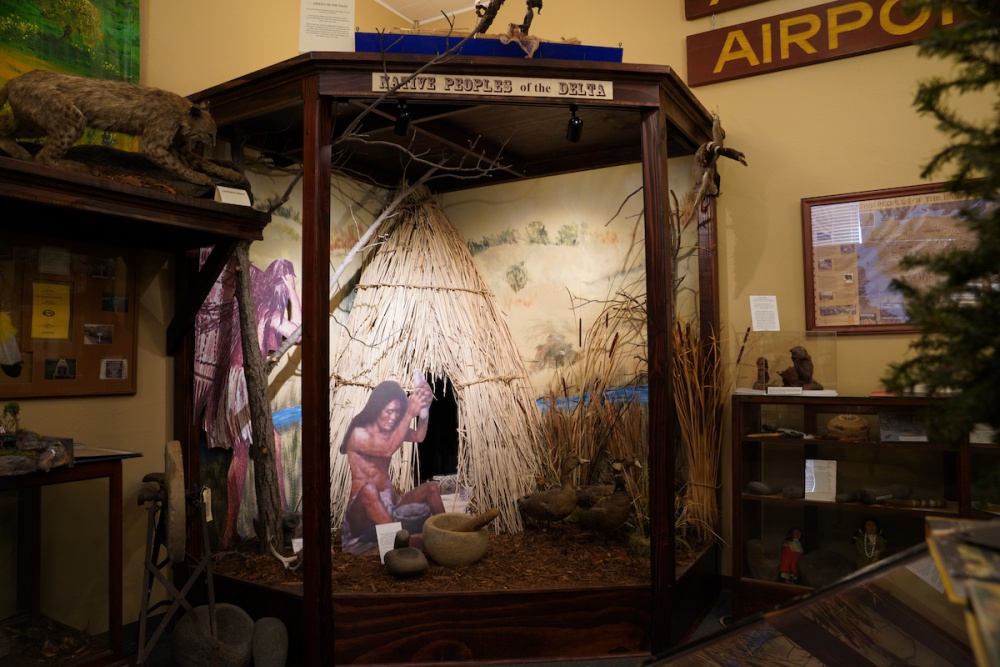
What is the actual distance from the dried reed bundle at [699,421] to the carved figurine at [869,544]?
0.73m

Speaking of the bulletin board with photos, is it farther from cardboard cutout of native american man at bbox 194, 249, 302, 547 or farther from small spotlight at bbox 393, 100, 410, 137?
small spotlight at bbox 393, 100, 410, 137

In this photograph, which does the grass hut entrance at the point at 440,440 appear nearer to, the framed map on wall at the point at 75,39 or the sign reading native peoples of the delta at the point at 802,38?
the framed map on wall at the point at 75,39

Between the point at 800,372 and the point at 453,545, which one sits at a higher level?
the point at 800,372

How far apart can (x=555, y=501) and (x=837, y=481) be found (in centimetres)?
128

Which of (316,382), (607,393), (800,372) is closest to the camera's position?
(316,382)

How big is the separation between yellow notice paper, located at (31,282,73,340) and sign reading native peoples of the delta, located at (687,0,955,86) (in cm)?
325

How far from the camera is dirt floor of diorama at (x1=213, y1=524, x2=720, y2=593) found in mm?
2787

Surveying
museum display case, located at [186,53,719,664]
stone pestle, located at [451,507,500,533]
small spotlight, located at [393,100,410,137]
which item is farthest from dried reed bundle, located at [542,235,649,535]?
small spotlight, located at [393,100,410,137]

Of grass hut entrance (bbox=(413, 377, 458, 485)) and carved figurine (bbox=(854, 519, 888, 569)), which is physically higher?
grass hut entrance (bbox=(413, 377, 458, 485))

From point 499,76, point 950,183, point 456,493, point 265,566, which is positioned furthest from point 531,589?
point 950,183

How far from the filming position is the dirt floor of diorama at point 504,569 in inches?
110

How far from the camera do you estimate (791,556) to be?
306 cm

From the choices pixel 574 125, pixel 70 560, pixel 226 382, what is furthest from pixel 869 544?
pixel 70 560

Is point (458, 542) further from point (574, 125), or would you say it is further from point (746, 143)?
point (746, 143)
